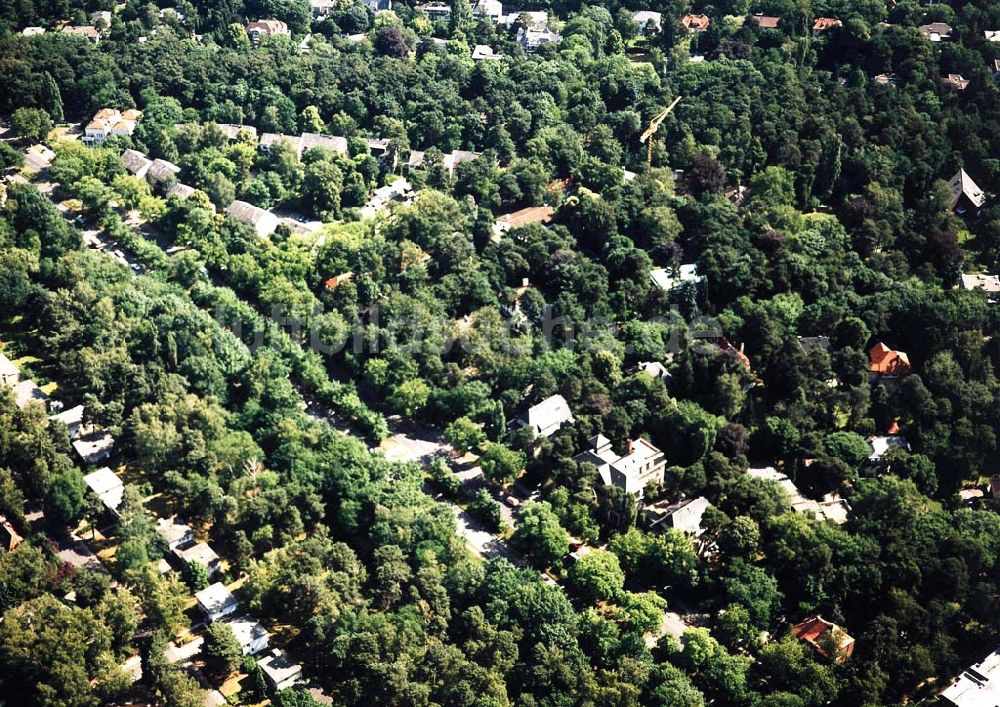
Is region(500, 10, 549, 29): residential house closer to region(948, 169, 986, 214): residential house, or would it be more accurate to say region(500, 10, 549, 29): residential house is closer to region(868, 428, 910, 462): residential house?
region(948, 169, 986, 214): residential house

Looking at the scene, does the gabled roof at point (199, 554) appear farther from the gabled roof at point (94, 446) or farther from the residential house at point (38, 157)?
the residential house at point (38, 157)

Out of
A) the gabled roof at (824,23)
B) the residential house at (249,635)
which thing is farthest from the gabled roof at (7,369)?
the gabled roof at (824,23)

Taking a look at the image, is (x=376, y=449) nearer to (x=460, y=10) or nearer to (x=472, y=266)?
(x=472, y=266)

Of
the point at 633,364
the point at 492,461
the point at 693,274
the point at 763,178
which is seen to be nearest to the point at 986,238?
the point at 763,178

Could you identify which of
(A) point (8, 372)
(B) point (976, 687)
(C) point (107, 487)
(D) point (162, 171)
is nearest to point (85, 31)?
(D) point (162, 171)

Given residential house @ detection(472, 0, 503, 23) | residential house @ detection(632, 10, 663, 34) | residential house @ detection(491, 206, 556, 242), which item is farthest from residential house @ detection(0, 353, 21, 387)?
residential house @ detection(632, 10, 663, 34)

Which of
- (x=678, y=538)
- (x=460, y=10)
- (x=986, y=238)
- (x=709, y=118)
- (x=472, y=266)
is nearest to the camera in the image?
(x=678, y=538)
